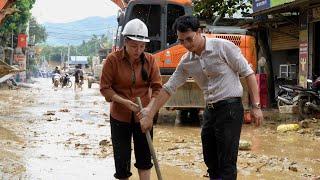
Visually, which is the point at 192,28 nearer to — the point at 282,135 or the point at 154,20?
the point at 282,135

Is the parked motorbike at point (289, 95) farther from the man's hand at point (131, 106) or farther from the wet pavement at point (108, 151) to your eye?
the man's hand at point (131, 106)

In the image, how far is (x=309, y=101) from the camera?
1217 cm

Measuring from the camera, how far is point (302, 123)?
10961mm

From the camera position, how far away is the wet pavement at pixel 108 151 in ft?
20.4

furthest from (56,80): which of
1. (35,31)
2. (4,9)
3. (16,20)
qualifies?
(35,31)

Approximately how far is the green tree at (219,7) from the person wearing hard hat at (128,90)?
1477 centimetres

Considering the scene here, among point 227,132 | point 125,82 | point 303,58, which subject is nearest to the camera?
point 227,132

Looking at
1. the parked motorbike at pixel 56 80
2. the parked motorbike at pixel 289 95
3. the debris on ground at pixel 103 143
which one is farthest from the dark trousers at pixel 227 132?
the parked motorbike at pixel 56 80

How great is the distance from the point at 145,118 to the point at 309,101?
28.9 feet

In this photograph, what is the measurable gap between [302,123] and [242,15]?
9214 mm

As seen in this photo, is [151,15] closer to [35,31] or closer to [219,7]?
[219,7]

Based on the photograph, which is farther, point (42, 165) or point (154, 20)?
point (154, 20)

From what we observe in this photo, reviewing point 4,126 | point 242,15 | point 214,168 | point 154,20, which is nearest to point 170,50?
point 154,20

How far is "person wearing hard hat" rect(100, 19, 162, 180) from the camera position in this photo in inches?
165
